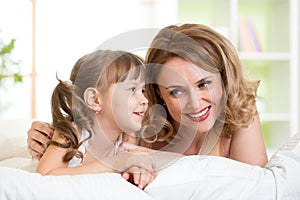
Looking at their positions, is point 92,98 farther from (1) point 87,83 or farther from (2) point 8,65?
(2) point 8,65

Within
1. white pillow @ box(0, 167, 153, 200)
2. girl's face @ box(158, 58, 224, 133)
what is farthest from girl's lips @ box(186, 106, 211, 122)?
white pillow @ box(0, 167, 153, 200)

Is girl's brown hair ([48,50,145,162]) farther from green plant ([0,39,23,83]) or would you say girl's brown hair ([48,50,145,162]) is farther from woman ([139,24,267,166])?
green plant ([0,39,23,83])

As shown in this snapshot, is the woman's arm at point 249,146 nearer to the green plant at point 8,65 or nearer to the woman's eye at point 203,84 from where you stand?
the woman's eye at point 203,84

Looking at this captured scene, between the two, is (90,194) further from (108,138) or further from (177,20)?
(177,20)

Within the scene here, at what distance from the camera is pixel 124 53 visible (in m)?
1.49

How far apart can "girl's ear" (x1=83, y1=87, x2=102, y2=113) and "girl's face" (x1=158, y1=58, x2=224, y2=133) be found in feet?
0.69

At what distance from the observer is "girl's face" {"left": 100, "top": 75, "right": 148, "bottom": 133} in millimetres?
1471

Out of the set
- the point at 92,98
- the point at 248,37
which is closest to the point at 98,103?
the point at 92,98

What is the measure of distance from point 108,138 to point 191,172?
0.53 metres

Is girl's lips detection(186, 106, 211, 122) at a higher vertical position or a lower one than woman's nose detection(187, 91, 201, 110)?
lower

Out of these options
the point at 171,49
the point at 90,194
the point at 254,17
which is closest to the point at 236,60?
the point at 171,49

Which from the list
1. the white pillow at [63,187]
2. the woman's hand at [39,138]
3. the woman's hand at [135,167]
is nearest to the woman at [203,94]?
the woman's hand at [39,138]

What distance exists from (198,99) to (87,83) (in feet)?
1.05

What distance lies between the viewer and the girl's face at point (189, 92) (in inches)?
60.2
